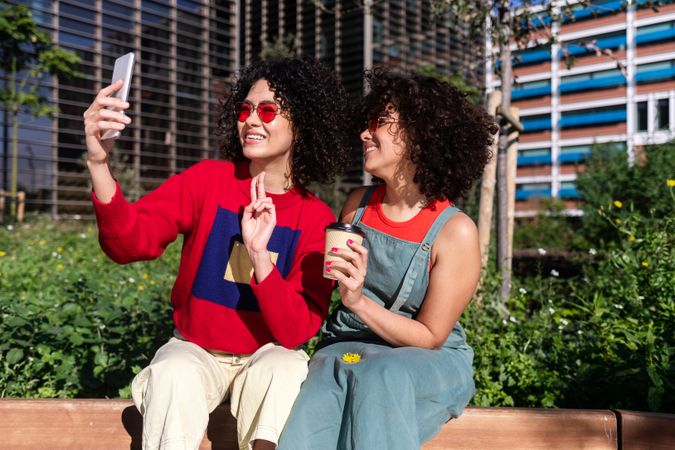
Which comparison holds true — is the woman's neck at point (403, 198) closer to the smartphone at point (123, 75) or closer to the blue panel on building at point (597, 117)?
the smartphone at point (123, 75)

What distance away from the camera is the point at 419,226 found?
6.14ft

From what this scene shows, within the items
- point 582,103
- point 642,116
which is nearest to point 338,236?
point 642,116

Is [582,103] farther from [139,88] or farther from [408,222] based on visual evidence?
[408,222]

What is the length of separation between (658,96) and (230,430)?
4498 centimetres

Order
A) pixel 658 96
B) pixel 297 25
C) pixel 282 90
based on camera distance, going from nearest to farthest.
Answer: pixel 282 90
pixel 297 25
pixel 658 96

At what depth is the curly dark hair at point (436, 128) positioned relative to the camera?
188cm

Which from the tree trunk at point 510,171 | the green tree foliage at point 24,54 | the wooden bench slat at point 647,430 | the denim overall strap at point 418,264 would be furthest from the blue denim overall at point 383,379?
the green tree foliage at point 24,54

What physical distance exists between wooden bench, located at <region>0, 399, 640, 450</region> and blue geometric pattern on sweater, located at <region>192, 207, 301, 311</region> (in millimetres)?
335

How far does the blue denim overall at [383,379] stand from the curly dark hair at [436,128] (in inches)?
4.6

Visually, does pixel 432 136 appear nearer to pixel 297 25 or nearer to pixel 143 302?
pixel 143 302

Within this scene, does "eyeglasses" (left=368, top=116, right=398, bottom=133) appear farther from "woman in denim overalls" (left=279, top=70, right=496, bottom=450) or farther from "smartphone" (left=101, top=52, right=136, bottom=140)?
"smartphone" (left=101, top=52, right=136, bottom=140)

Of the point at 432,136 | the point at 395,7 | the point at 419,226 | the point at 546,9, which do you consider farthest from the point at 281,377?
the point at 395,7

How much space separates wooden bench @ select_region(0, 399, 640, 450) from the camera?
6.20 feet

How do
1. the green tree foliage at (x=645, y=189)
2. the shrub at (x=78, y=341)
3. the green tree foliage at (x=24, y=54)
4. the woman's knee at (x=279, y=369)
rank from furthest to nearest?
the green tree foliage at (x=24, y=54)
the green tree foliage at (x=645, y=189)
the shrub at (x=78, y=341)
the woman's knee at (x=279, y=369)
